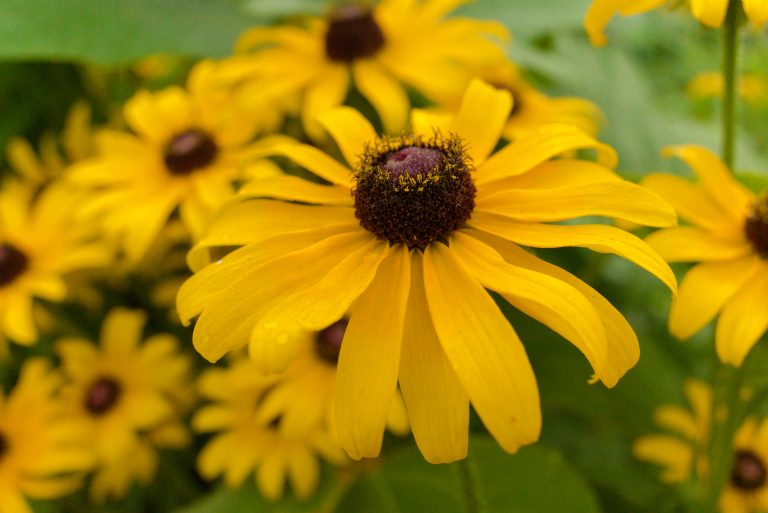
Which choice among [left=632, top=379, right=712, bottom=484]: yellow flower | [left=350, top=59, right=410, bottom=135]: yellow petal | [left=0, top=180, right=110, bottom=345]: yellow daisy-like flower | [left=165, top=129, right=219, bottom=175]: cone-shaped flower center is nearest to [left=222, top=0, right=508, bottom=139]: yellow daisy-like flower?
[left=350, top=59, right=410, bottom=135]: yellow petal

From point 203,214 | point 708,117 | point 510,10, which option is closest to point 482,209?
point 203,214

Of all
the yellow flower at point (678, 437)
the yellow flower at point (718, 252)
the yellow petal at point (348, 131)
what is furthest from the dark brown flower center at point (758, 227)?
the yellow petal at point (348, 131)

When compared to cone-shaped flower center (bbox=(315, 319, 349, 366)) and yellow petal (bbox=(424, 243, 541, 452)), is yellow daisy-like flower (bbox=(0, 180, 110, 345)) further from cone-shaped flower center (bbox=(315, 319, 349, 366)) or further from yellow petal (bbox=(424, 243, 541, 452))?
yellow petal (bbox=(424, 243, 541, 452))

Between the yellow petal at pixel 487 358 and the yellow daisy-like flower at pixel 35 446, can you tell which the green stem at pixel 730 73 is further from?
the yellow daisy-like flower at pixel 35 446

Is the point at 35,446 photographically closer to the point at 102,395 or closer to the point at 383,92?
the point at 102,395

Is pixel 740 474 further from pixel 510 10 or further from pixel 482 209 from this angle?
pixel 510 10

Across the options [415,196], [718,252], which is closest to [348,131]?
[415,196]
